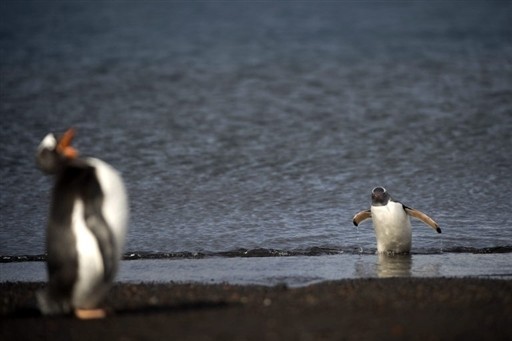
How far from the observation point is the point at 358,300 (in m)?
6.99

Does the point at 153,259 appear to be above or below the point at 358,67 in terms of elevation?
below

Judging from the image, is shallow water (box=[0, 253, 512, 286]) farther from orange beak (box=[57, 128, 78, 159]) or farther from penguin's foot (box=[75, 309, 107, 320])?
orange beak (box=[57, 128, 78, 159])

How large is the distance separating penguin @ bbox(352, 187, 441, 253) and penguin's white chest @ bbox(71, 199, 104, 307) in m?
3.80

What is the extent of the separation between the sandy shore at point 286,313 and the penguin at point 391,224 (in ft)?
6.92

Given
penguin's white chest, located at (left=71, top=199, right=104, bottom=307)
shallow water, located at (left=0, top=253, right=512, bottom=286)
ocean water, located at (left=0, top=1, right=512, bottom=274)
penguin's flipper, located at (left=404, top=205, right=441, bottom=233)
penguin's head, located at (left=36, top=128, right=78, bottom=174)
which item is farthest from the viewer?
ocean water, located at (left=0, top=1, right=512, bottom=274)

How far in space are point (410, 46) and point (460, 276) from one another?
92.5 feet

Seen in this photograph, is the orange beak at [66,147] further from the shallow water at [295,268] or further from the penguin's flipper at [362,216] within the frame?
the penguin's flipper at [362,216]

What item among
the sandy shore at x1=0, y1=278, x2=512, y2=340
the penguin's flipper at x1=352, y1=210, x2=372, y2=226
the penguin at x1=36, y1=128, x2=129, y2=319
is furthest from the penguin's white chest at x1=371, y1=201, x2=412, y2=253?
the penguin at x1=36, y1=128, x2=129, y2=319

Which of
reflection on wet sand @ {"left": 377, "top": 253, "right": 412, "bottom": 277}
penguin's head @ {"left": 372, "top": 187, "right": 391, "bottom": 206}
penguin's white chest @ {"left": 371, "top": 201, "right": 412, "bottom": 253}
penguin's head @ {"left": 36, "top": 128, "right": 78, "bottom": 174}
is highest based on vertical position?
penguin's head @ {"left": 36, "top": 128, "right": 78, "bottom": 174}

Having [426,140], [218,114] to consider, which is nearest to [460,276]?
Answer: [426,140]

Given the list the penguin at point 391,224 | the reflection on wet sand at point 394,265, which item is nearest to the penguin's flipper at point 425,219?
the penguin at point 391,224

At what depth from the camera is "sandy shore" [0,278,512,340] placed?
6156 millimetres

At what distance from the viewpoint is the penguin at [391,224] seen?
9.88 metres

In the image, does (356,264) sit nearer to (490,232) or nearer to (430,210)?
(490,232)
